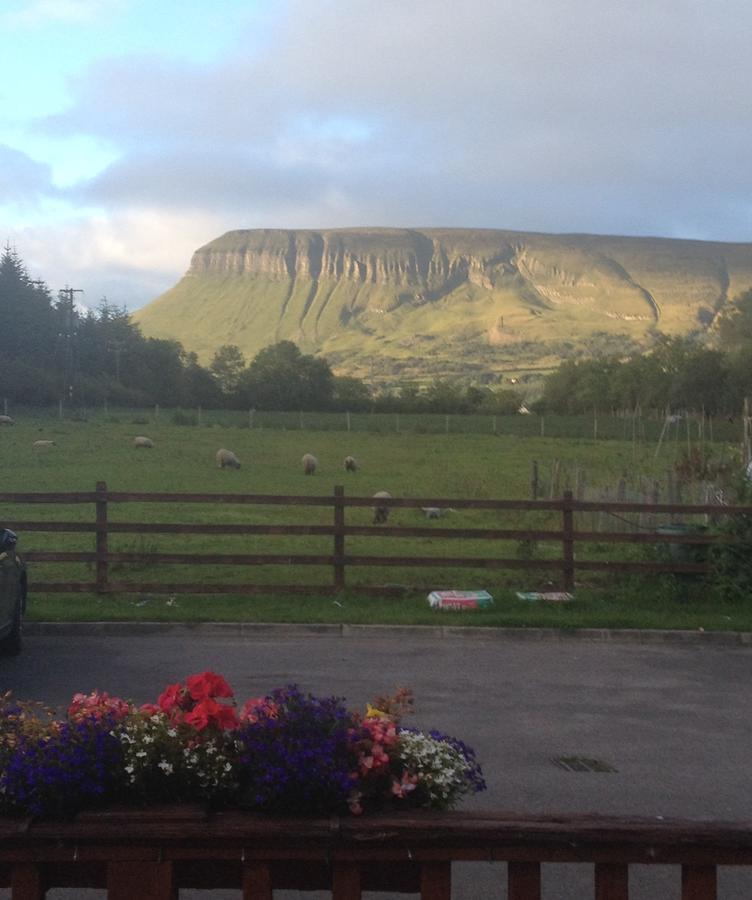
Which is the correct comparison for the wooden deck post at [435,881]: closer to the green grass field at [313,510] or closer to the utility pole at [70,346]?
the green grass field at [313,510]

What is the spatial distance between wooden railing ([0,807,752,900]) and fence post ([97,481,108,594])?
36.0 feet

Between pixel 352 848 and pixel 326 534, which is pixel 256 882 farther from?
pixel 326 534

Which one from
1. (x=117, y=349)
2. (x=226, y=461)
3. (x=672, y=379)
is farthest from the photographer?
(x=117, y=349)

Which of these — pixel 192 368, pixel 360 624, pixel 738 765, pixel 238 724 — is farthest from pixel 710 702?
pixel 192 368

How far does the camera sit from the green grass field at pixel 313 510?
13.6 metres

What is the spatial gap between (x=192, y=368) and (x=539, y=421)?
42.1 meters

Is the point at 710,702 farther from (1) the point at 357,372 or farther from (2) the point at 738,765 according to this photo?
(1) the point at 357,372

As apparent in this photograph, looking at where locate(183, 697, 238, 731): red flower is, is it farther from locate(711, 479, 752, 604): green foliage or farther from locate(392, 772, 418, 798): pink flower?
locate(711, 479, 752, 604): green foliage

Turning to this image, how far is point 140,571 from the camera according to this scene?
53.7 feet

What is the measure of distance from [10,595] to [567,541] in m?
6.87

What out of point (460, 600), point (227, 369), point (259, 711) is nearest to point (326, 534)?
point (460, 600)

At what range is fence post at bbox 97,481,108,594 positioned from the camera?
1406cm

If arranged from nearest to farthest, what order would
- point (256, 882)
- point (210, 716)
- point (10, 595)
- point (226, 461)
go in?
point (256, 882)
point (210, 716)
point (10, 595)
point (226, 461)

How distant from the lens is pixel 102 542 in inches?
556
